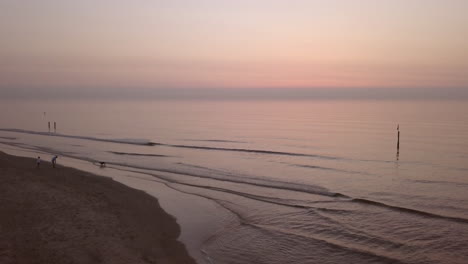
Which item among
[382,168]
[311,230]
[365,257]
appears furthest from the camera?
[382,168]

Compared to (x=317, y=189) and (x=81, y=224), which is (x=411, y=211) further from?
(x=81, y=224)

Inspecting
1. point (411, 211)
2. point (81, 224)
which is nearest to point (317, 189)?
point (411, 211)

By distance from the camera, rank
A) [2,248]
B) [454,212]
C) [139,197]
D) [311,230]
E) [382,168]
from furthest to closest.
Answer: [382,168]
[139,197]
[454,212]
[311,230]
[2,248]

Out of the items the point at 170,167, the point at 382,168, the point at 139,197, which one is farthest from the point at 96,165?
the point at 382,168

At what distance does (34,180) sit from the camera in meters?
23.0

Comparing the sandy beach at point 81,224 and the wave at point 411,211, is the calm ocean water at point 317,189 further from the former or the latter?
the sandy beach at point 81,224

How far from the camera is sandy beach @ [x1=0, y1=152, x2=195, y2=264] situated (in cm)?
1215

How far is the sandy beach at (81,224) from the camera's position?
1215 centimetres

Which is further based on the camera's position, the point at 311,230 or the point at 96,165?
the point at 96,165

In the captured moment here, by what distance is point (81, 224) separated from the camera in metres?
15.1

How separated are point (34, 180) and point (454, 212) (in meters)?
23.3

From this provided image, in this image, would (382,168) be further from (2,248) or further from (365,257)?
(2,248)

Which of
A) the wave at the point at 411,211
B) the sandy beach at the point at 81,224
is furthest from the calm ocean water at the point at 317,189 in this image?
the sandy beach at the point at 81,224

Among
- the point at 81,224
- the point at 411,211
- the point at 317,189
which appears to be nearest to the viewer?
the point at 81,224
